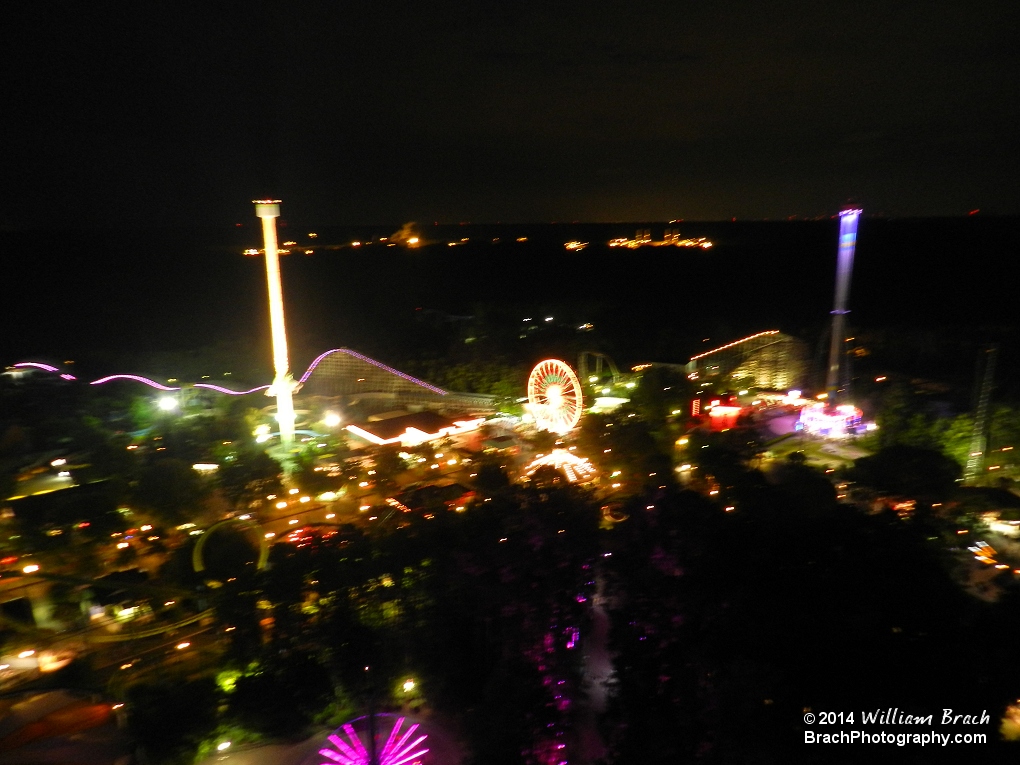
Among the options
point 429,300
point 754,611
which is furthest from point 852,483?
point 429,300

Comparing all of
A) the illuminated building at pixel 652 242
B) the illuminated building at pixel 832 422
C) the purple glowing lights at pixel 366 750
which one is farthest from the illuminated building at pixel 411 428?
the illuminated building at pixel 652 242

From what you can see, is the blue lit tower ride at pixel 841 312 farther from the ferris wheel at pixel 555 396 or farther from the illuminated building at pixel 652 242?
the illuminated building at pixel 652 242

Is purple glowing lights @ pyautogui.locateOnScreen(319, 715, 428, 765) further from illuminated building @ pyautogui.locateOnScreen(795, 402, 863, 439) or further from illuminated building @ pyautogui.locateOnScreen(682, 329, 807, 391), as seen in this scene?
illuminated building @ pyautogui.locateOnScreen(682, 329, 807, 391)

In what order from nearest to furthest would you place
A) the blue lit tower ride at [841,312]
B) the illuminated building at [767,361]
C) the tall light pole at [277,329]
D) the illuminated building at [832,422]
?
1. the tall light pole at [277,329]
2. the illuminated building at [832,422]
3. the blue lit tower ride at [841,312]
4. the illuminated building at [767,361]

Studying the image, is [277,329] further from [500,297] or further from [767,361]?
[500,297]

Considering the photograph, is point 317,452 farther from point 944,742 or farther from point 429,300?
point 429,300

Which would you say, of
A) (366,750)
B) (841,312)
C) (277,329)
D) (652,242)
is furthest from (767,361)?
(652,242)
